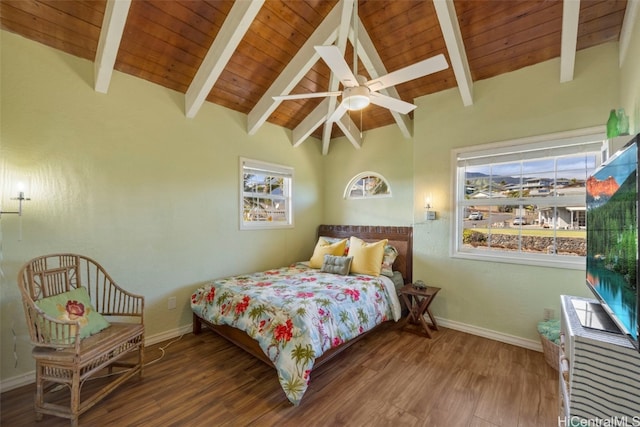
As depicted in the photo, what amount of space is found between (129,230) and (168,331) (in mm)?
1236

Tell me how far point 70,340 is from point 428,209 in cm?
371

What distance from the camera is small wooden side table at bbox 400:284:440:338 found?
10.1ft

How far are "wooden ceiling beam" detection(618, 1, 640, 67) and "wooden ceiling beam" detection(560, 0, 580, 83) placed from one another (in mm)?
294

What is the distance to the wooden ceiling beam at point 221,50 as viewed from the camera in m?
2.33

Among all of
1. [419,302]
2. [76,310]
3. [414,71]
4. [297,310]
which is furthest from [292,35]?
[419,302]

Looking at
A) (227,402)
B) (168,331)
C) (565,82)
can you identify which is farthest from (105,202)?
(565,82)

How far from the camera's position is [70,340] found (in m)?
1.91

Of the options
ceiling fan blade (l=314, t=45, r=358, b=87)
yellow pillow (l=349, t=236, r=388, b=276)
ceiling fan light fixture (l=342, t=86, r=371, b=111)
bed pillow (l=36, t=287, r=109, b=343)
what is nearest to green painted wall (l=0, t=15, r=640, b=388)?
bed pillow (l=36, t=287, r=109, b=343)

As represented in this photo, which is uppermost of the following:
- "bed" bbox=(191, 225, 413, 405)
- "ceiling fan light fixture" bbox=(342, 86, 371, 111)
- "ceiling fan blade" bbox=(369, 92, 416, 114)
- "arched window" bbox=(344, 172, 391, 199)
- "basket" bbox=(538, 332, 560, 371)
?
"ceiling fan blade" bbox=(369, 92, 416, 114)

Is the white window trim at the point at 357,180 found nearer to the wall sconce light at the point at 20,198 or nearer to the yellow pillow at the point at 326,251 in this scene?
the yellow pillow at the point at 326,251

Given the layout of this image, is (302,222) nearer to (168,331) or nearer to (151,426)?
(168,331)

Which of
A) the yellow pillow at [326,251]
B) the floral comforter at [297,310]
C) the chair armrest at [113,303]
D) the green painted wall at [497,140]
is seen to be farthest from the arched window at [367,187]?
the chair armrest at [113,303]

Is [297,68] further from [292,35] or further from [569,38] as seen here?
[569,38]

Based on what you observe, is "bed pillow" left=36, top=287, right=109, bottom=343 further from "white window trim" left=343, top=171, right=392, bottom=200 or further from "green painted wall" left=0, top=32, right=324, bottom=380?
"white window trim" left=343, top=171, right=392, bottom=200
